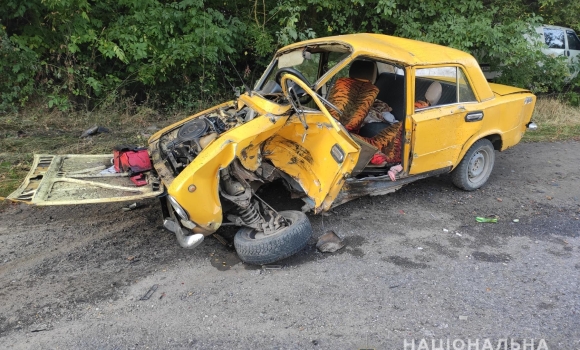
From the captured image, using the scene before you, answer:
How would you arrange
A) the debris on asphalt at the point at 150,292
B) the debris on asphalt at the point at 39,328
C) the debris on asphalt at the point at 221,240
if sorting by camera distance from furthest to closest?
the debris on asphalt at the point at 221,240, the debris on asphalt at the point at 150,292, the debris on asphalt at the point at 39,328

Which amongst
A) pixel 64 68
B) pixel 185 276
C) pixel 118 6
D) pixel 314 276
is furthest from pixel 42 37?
pixel 314 276

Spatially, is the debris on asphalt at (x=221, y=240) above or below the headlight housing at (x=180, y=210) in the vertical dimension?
below

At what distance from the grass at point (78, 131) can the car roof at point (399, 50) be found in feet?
11.1

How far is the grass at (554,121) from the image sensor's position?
8.00 metres

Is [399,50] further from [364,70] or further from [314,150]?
[314,150]

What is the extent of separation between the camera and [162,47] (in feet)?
24.5

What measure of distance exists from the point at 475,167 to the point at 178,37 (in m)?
5.20

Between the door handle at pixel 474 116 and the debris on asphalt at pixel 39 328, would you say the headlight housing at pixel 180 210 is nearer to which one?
the debris on asphalt at pixel 39 328

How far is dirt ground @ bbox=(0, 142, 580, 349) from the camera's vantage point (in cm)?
301

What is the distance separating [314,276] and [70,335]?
1.86m

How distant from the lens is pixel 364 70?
512 cm

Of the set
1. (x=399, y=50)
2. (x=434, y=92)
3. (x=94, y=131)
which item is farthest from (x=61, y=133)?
(x=434, y=92)

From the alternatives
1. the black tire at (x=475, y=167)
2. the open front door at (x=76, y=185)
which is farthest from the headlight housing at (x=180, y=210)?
the black tire at (x=475, y=167)

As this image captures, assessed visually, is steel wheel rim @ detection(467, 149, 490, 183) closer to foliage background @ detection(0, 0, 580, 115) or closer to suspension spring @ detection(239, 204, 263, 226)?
foliage background @ detection(0, 0, 580, 115)
